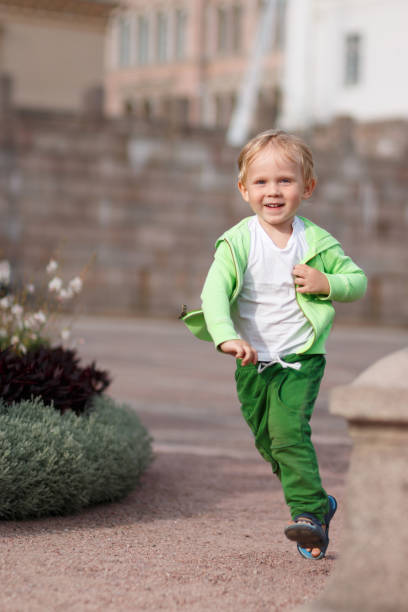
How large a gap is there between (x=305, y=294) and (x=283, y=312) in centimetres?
11

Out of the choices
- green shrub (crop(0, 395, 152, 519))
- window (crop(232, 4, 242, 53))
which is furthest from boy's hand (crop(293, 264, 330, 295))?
window (crop(232, 4, 242, 53))

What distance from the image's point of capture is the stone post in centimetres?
338

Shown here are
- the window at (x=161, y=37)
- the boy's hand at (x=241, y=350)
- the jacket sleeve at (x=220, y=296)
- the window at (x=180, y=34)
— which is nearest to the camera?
the boy's hand at (x=241, y=350)

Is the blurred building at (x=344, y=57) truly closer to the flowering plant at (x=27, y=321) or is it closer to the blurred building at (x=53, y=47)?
the blurred building at (x=53, y=47)

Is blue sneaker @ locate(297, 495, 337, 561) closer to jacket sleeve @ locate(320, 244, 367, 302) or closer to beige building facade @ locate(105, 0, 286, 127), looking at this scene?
jacket sleeve @ locate(320, 244, 367, 302)

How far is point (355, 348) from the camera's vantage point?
62.4ft

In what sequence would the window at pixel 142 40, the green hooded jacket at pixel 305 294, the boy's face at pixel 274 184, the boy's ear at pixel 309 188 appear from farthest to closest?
the window at pixel 142 40
the boy's ear at pixel 309 188
the boy's face at pixel 274 184
the green hooded jacket at pixel 305 294

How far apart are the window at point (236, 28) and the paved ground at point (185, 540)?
140 feet

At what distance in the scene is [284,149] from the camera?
4.69 metres

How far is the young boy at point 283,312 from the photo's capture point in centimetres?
469

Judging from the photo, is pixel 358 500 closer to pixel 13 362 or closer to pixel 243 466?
pixel 13 362

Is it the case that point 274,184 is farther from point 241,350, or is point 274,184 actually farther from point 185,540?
point 185,540

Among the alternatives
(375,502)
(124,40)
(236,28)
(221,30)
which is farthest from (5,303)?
(124,40)

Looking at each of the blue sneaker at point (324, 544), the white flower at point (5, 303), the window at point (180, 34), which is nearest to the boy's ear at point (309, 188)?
the blue sneaker at point (324, 544)
